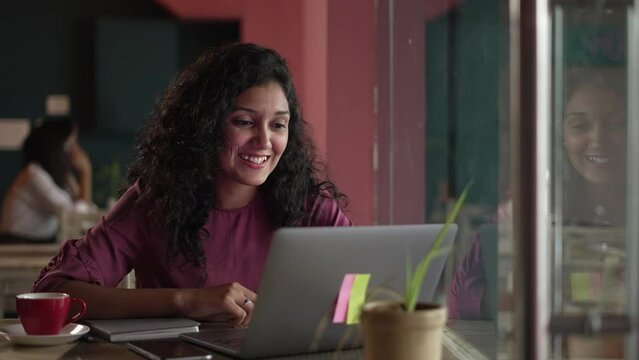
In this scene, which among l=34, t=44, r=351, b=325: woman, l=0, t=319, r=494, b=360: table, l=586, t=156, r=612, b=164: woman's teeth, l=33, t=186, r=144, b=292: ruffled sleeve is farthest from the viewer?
l=34, t=44, r=351, b=325: woman

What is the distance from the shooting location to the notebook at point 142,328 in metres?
1.72

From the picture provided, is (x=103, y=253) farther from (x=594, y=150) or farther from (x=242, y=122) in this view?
(x=594, y=150)

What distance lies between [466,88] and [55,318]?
3.26 feet

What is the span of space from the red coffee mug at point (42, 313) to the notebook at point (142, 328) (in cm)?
9

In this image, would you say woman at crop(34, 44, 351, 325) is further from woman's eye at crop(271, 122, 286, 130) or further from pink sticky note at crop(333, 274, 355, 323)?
pink sticky note at crop(333, 274, 355, 323)

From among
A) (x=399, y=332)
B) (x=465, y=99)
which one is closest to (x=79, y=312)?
(x=399, y=332)

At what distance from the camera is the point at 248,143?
221cm

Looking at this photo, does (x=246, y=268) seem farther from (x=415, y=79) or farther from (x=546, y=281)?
(x=546, y=281)

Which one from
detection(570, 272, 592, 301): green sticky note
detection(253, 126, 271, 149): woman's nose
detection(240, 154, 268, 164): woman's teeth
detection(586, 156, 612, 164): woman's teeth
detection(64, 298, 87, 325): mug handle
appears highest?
detection(253, 126, 271, 149): woman's nose

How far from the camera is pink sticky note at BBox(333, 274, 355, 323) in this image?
148 cm

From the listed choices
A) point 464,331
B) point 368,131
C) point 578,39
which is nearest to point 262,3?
point 368,131

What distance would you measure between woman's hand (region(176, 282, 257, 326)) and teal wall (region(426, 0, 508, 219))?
1.60 feet

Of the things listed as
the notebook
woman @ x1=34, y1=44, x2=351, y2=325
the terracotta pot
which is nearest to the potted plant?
the terracotta pot

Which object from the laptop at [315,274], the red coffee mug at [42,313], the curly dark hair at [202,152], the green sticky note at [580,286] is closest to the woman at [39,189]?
the curly dark hair at [202,152]
